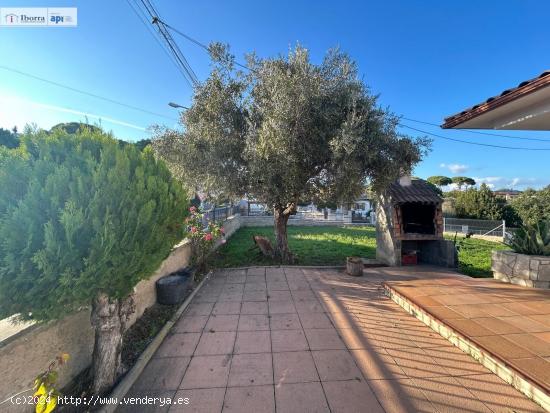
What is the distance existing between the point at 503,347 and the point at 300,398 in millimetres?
2742

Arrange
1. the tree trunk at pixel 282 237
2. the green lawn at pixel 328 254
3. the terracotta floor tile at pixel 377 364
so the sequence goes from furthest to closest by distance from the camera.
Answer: the tree trunk at pixel 282 237
the green lawn at pixel 328 254
the terracotta floor tile at pixel 377 364

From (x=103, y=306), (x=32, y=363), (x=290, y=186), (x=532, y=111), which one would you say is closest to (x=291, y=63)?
(x=290, y=186)

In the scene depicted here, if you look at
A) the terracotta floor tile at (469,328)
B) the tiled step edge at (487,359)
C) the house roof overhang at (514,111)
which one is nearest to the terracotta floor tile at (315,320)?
the tiled step edge at (487,359)

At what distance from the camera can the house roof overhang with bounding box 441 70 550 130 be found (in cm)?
302

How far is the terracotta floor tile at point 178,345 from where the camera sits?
132 inches

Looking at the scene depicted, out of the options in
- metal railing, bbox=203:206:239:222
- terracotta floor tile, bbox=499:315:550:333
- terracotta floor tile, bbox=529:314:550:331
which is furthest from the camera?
metal railing, bbox=203:206:239:222

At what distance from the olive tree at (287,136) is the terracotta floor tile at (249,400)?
474cm

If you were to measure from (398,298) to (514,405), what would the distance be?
2636 millimetres

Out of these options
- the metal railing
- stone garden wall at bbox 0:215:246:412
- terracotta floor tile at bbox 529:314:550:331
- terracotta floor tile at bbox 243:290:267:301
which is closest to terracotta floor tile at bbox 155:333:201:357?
stone garden wall at bbox 0:215:246:412

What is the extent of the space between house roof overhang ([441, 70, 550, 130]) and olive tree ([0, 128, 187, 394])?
4.68m

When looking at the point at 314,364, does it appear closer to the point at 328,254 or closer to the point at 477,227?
the point at 328,254

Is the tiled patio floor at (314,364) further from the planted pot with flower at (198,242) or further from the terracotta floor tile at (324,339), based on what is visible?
the planted pot with flower at (198,242)

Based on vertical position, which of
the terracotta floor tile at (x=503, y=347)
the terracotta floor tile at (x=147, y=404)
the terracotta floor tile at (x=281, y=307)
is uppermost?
the terracotta floor tile at (x=503, y=347)

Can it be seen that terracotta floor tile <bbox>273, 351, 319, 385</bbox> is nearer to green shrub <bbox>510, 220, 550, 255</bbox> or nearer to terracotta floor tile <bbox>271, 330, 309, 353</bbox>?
terracotta floor tile <bbox>271, 330, 309, 353</bbox>
